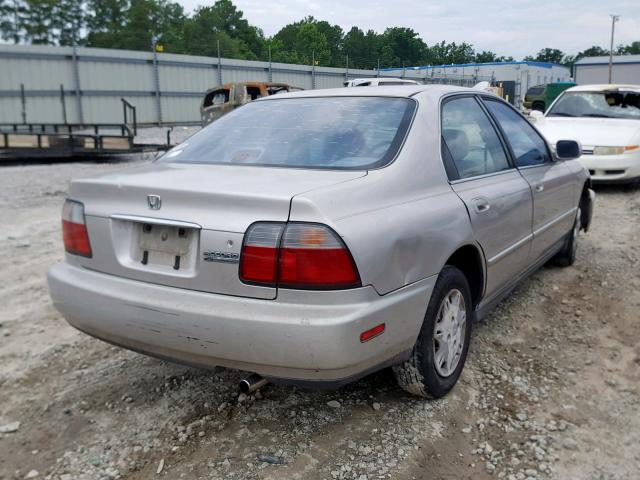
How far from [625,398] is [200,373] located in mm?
2240

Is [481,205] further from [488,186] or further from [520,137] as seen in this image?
[520,137]

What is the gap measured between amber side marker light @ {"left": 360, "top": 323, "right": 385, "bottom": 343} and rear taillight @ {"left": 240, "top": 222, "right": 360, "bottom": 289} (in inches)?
7.7

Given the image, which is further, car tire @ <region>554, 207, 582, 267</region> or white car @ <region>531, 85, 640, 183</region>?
white car @ <region>531, 85, 640, 183</region>

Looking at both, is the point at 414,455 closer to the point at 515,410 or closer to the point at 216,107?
the point at 515,410

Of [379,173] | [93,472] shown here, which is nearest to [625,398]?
[379,173]

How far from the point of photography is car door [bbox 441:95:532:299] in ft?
9.98

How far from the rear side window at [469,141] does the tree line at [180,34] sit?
67.1 ft

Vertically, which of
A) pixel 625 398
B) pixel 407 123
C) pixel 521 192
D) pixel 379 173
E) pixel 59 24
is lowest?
pixel 625 398

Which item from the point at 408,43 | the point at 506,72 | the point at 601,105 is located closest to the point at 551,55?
the point at 408,43

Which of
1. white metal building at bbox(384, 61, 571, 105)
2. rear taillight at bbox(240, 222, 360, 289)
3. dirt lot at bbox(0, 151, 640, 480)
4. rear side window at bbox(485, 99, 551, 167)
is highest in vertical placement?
white metal building at bbox(384, 61, 571, 105)

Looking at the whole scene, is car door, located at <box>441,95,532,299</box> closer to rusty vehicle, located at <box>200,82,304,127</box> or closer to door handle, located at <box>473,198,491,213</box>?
door handle, located at <box>473,198,491,213</box>

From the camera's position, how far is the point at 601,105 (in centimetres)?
958

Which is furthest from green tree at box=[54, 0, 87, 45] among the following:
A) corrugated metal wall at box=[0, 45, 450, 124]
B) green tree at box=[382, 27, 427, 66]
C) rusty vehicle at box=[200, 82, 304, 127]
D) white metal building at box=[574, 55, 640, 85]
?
green tree at box=[382, 27, 427, 66]

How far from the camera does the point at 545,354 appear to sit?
3.51m
